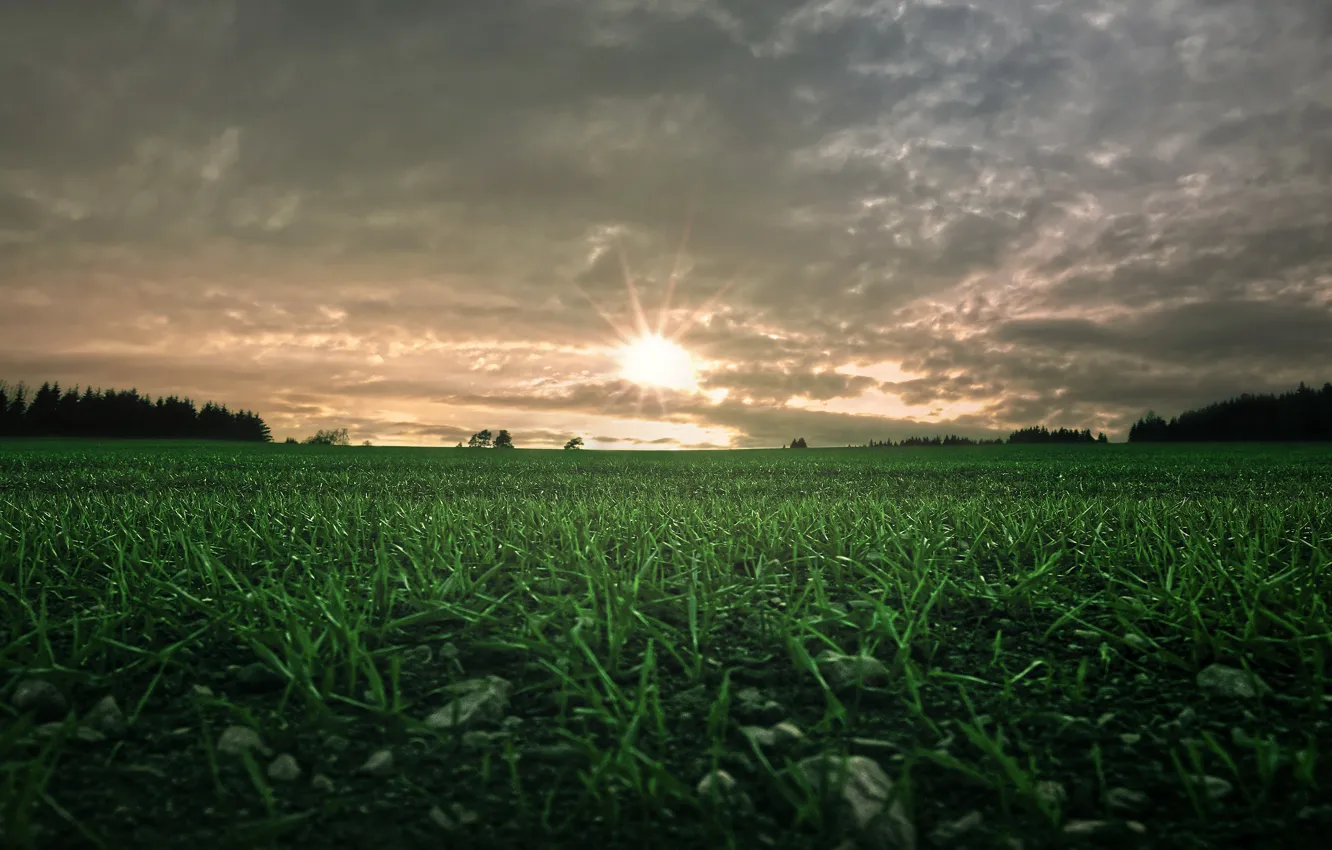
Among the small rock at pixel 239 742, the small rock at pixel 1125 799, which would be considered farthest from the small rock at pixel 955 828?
the small rock at pixel 239 742

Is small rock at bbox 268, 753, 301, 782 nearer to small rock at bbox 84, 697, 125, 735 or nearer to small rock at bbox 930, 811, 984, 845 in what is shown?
small rock at bbox 84, 697, 125, 735

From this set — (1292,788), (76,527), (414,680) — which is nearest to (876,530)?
(1292,788)

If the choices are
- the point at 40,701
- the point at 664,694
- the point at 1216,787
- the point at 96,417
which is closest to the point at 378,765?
the point at 664,694

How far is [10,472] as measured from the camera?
15734 mm

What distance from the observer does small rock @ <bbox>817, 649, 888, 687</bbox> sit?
2676 millimetres

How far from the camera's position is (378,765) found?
218cm

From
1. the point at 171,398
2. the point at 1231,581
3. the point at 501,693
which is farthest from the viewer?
the point at 171,398

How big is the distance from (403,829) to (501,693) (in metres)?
0.63

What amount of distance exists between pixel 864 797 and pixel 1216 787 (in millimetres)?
1013

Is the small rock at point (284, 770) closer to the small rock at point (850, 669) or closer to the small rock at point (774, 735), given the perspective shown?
the small rock at point (774, 735)

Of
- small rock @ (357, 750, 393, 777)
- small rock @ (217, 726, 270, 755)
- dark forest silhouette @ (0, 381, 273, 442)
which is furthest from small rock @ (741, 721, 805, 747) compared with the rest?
dark forest silhouette @ (0, 381, 273, 442)

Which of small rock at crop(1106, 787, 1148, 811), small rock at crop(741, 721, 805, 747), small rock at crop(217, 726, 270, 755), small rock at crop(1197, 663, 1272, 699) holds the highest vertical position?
small rock at crop(1197, 663, 1272, 699)

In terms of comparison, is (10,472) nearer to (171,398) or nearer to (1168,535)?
(1168,535)

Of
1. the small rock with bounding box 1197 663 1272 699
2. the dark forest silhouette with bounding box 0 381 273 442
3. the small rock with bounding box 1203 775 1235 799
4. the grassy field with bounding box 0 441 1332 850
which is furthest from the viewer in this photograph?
the dark forest silhouette with bounding box 0 381 273 442
